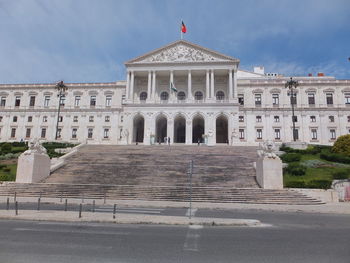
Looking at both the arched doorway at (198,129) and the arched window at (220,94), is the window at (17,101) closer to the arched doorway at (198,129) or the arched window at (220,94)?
the arched doorway at (198,129)

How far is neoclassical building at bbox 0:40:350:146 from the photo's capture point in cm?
5181

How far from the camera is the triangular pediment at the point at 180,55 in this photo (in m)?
54.2

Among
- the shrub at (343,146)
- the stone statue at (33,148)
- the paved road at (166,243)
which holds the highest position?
the shrub at (343,146)

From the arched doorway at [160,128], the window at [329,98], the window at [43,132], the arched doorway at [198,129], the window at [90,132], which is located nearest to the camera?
the arched doorway at [160,128]

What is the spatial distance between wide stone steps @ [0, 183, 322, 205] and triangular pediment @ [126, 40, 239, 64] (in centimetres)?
3781

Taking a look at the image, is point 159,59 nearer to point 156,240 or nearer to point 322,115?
point 322,115

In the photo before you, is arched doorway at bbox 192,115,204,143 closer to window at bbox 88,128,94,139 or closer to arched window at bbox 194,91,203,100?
arched window at bbox 194,91,203,100

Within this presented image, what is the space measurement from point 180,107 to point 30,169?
104ft

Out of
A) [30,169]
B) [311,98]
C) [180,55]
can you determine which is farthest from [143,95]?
[30,169]

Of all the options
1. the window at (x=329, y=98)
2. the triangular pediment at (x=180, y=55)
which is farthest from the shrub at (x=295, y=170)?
the window at (x=329, y=98)

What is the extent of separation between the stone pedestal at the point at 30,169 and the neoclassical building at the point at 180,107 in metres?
25.7

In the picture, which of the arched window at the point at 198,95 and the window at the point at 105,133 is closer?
the arched window at the point at 198,95

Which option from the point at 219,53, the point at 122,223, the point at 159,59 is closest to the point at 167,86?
the point at 159,59

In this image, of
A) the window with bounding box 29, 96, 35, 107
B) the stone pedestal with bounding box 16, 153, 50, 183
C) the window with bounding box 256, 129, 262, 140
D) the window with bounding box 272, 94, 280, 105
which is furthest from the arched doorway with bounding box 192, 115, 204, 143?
the window with bounding box 29, 96, 35, 107
